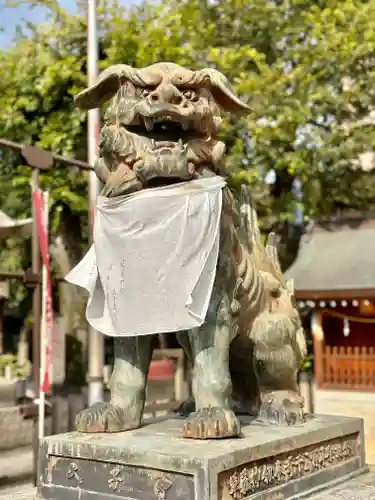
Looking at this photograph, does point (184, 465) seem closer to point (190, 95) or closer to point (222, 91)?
point (190, 95)

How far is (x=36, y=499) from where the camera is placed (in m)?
2.74

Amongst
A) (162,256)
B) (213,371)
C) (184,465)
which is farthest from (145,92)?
(184,465)

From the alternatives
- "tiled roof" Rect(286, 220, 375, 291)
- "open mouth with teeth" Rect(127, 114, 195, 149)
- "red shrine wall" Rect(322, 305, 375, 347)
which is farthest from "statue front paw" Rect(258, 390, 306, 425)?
"red shrine wall" Rect(322, 305, 375, 347)

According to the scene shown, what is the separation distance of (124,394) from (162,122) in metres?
1.23

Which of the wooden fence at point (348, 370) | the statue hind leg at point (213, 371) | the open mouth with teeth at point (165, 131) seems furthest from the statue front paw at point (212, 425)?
the wooden fence at point (348, 370)

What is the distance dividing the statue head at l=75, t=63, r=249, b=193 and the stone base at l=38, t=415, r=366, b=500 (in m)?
1.14

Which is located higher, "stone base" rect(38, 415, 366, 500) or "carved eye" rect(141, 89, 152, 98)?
"carved eye" rect(141, 89, 152, 98)

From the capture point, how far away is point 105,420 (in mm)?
2807

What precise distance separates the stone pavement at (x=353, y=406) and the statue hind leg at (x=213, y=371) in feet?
21.7

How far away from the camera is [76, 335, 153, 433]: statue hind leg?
282 cm

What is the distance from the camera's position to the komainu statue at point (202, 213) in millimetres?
2738


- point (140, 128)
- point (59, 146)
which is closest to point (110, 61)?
point (59, 146)

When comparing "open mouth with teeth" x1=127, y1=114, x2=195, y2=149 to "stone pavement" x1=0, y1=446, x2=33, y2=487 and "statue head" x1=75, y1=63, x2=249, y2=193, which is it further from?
"stone pavement" x1=0, y1=446, x2=33, y2=487

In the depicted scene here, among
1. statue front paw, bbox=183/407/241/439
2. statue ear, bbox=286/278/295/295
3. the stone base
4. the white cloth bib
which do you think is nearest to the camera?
the stone base
